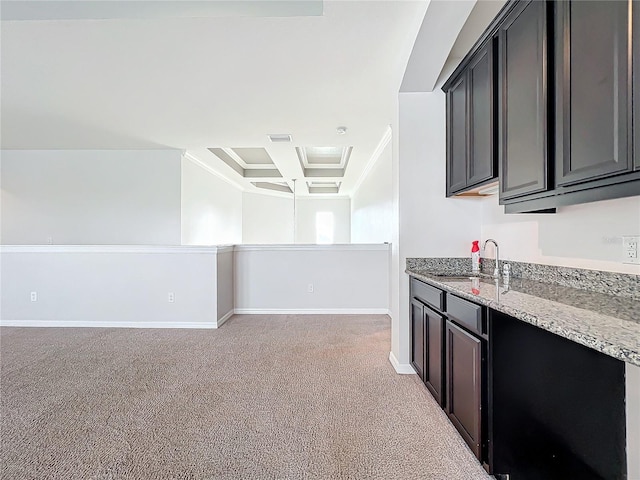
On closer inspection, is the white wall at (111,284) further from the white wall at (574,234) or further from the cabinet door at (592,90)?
the cabinet door at (592,90)

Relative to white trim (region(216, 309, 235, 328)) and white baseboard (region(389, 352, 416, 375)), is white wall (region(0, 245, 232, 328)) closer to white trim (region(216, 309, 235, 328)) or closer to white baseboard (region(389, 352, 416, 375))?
white trim (region(216, 309, 235, 328))

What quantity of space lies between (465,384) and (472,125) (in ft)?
5.47

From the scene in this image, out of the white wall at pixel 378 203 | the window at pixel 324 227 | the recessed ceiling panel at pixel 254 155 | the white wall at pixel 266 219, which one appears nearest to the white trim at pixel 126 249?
the white wall at pixel 378 203

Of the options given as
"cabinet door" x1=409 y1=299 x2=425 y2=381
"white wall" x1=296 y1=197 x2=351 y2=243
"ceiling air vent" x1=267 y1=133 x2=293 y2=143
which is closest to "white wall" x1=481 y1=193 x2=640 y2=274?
"cabinet door" x1=409 y1=299 x2=425 y2=381

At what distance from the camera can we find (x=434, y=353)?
2.16 meters

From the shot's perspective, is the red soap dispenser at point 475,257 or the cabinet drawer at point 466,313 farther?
the red soap dispenser at point 475,257

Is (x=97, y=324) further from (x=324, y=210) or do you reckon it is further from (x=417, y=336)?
(x=324, y=210)

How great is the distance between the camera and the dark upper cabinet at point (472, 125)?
2.06 metres

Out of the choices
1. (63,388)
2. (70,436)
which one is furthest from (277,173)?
(70,436)

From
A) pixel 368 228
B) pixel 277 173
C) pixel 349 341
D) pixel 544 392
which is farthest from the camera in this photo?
pixel 277 173

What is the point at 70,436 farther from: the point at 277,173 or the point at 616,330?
the point at 277,173

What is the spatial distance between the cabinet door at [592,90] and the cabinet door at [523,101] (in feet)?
0.29

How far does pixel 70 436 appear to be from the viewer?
6.20ft

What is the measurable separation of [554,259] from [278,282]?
365cm
